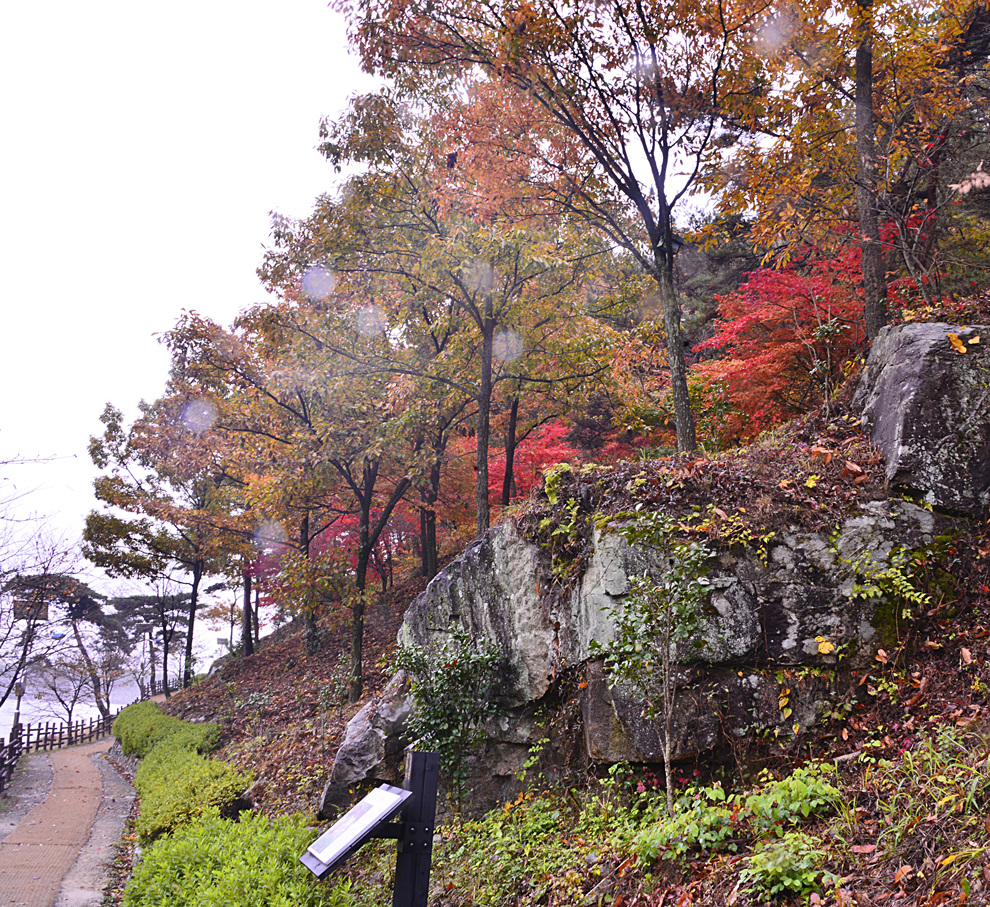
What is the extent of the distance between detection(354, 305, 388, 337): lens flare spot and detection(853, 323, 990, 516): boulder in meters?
9.34

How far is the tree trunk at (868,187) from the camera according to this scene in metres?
7.74

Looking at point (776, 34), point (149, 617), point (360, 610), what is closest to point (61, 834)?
point (360, 610)

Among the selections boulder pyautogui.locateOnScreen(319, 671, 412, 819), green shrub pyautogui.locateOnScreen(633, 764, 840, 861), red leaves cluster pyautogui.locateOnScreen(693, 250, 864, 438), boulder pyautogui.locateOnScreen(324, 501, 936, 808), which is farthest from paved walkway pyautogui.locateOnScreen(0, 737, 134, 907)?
red leaves cluster pyautogui.locateOnScreen(693, 250, 864, 438)

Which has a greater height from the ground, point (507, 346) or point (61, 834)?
point (507, 346)

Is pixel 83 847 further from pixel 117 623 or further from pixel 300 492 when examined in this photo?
pixel 117 623

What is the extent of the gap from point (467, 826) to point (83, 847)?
8034 mm

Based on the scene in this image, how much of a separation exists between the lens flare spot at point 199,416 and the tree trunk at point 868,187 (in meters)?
15.6

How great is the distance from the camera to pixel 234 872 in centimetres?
507

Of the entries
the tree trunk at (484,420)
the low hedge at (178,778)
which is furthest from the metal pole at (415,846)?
the low hedge at (178,778)

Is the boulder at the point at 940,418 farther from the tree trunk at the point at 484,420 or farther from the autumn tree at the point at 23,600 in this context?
the autumn tree at the point at 23,600

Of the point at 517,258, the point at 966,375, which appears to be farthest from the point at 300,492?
the point at 966,375

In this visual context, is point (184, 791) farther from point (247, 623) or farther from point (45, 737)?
point (45, 737)

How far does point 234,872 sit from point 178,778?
6394 mm

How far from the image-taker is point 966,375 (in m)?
5.58
